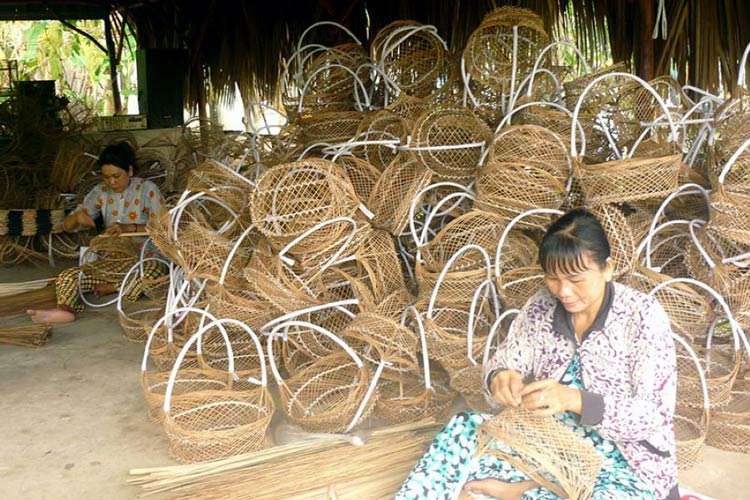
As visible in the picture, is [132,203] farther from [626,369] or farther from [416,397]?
[626,369]

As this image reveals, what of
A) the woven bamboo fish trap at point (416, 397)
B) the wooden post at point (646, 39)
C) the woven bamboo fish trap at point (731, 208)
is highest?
the wooden post at point (646, 39)

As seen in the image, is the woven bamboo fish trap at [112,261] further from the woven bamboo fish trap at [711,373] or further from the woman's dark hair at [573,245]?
the woman's dark hair at [573,245]

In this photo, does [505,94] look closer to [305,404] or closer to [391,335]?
[391,335]

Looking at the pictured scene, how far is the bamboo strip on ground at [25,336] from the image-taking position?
3461mm

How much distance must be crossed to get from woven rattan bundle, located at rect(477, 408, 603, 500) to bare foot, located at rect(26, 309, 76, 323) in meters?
2.65

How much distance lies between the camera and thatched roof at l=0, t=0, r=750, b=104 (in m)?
3.99

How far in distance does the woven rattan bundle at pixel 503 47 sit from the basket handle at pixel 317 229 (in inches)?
36.2

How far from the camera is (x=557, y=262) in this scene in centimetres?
176

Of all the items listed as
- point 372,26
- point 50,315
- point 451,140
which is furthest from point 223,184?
point 372,26

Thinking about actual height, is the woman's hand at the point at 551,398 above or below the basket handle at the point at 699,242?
below

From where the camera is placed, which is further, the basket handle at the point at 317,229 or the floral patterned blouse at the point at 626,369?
the basket handle at the point at 317,229

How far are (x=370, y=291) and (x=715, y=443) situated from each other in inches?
48.5

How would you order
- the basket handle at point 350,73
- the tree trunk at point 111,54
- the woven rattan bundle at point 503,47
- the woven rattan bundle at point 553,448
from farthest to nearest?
the tree trunk at point 111,54 < the basket handle at point 350,73 < the woven rattan bundle at point 503,47 < the woven rattan bundle at point 553,448

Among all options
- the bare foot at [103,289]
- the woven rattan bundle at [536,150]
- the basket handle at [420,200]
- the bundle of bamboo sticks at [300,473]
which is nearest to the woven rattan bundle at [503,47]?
the woven rattan bundle at [536,150]
